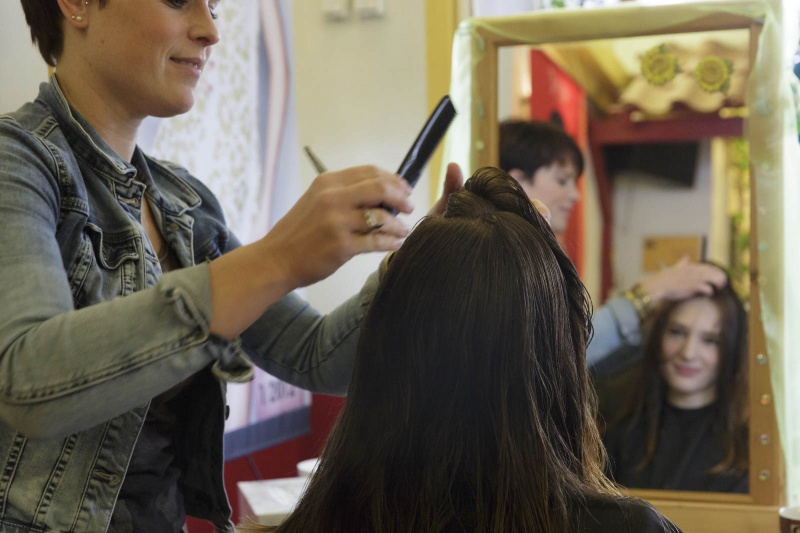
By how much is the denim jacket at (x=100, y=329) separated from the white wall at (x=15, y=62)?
0.33 meters

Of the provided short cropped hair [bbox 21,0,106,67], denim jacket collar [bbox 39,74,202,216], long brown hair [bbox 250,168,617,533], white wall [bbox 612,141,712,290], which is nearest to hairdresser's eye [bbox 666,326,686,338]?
white wall [bbox 612,141,712,290]

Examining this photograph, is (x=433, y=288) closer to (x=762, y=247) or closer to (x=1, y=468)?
(x=1, y=468)

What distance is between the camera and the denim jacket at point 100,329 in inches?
26.6

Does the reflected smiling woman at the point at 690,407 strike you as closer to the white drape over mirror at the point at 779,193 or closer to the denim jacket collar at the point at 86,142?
the white drape over mirror at the point at 779,193

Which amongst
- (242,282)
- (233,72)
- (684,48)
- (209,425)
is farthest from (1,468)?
(684,48)

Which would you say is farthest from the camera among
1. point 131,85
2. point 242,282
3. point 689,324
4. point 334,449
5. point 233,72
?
point 233,72

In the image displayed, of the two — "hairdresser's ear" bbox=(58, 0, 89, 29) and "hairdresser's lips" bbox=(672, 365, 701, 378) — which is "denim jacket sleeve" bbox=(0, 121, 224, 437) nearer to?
"hairdresser's ear" bbox=(58, 0, 89, 29)

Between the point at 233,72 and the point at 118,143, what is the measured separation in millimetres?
982

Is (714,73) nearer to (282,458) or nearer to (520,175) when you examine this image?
(520,175)

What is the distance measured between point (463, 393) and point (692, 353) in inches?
41.5

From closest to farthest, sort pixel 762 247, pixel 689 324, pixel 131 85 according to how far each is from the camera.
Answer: pixel 131 85
pixel 762 247
pixel 689 324

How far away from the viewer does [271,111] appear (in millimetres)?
2072

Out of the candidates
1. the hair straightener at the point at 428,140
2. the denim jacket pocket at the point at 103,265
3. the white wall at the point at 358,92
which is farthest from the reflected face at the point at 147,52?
the white wall at the point at 358,92

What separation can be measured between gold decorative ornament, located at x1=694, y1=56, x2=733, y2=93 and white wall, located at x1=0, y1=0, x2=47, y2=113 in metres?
1.17
